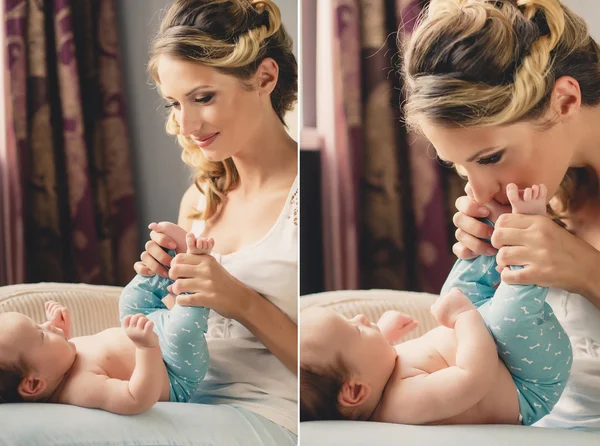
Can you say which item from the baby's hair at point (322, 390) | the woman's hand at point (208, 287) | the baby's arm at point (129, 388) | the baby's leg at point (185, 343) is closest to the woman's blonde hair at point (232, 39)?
the woman's hand at point (208, 287)

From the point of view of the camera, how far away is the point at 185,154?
62.6 inches

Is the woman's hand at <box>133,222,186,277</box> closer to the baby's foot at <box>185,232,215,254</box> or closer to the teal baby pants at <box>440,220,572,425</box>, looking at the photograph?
the baby's foot at <box>185,232,215,254</box>

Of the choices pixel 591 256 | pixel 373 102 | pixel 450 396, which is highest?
pixel 373 102

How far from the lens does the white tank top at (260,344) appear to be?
1536mm

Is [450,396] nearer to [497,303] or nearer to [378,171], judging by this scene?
[497,303]

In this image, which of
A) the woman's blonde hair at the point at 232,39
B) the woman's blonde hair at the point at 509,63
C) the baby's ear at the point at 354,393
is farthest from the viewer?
the woman's blonde hair at the point at 232,39

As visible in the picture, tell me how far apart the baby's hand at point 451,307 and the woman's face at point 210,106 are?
0.54m

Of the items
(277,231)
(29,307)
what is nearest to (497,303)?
(277,231)

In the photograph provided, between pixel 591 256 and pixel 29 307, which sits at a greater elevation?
pixel 591 256

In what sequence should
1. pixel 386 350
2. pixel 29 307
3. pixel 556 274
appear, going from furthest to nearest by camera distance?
pixel 29 307 → pixel 386 350 → pixel 556 274

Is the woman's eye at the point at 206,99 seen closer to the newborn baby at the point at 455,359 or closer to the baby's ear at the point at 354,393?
the newborn baby at the point at 455,359

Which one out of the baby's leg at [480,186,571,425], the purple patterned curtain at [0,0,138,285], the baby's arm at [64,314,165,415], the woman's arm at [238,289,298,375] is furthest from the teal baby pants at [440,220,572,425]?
the purple patterned curtain at [0,0,138,285]

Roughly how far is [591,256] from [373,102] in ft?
1.78

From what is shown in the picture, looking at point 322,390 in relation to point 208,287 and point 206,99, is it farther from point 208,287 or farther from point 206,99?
point 206,99
